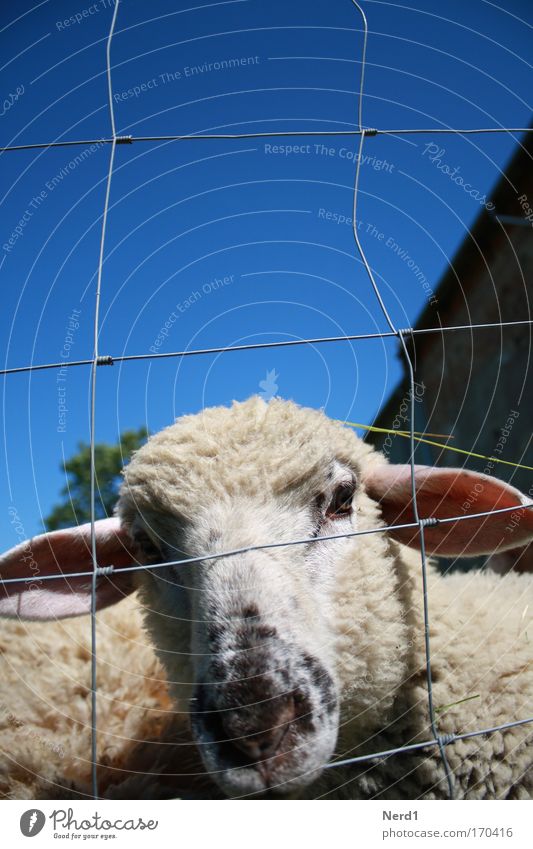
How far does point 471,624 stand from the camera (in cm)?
218

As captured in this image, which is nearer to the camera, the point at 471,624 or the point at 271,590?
the point at 271,590

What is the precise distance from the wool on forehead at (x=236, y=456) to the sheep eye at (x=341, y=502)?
8 cm

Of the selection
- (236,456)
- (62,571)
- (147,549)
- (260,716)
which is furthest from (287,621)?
(62,571)

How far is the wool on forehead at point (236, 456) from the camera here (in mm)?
2000

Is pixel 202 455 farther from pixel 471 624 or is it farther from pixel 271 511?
pixel 471 624

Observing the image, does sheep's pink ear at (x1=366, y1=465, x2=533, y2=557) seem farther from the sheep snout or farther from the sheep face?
the sheep snout

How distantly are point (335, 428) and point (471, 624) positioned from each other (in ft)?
2.53

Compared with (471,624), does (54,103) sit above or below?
above

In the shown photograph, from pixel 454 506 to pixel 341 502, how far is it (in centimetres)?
36

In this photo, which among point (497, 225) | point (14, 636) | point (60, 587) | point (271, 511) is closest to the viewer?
point (271, 511)

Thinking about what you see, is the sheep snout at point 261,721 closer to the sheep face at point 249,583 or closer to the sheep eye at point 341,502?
the sheep face at point 249,583

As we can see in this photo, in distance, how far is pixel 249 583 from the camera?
1.71 metres
